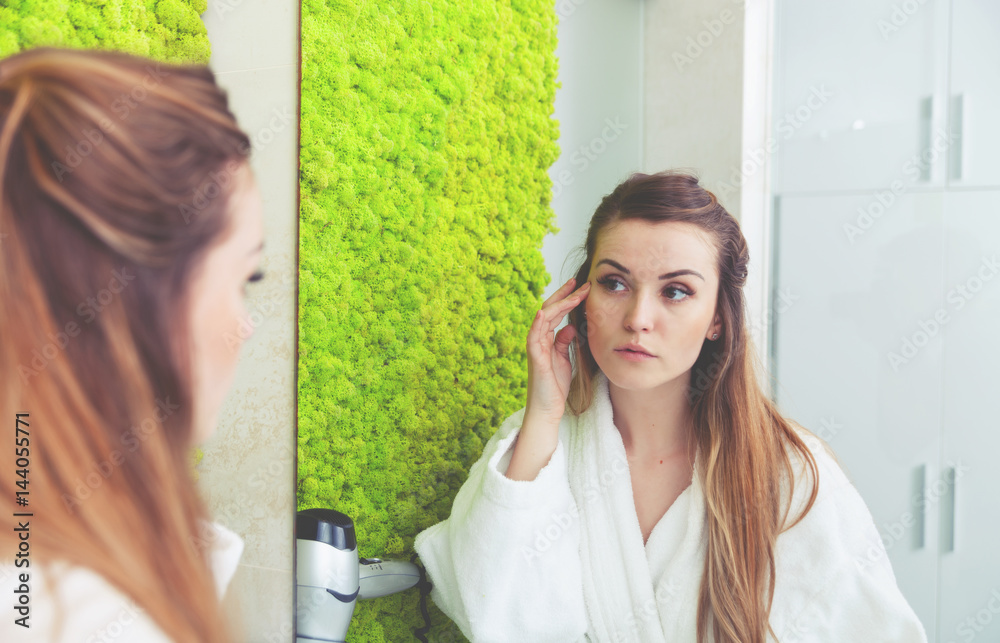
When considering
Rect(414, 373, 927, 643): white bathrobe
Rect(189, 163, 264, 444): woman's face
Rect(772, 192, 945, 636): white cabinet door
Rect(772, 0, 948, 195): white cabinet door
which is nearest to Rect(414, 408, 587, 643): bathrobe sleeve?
Rect(414, 373, 927, 643): white bathrobe

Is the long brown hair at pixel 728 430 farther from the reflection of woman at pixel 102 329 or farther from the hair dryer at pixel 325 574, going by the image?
the reflection of woman at pixel 102 329

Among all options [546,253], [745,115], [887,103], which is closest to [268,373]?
[546,253]

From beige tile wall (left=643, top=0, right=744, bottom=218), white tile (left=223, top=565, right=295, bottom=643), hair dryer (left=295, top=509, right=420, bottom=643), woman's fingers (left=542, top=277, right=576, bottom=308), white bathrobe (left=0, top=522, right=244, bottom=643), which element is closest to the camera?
white bathrobe (left=0, top=522, right=244, bottom=643)

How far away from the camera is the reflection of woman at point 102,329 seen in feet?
1.11

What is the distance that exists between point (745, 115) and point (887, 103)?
0.28 m

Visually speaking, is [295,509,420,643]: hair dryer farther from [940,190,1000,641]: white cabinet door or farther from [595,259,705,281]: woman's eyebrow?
[940,190,1000,641]: white cabinet door

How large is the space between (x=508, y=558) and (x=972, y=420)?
879mm

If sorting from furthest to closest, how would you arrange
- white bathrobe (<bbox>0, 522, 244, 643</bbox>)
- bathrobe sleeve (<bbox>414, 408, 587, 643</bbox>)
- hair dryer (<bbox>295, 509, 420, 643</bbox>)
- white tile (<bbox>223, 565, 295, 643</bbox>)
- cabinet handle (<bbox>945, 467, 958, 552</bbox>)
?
cabinet handle (<bbox>945, 467, 958, 552</bbox>) < bathrobe sleeve (<bbox>414, 408, 587, 643</bbox>) < hair dryer (<bbox>295, 509, 420, 643</bbox>) < white tile (<bbox>223, 565, 295, 643</bbox>) < white bathrobe (<bbox>0, 522, 244, 643</bbox>)

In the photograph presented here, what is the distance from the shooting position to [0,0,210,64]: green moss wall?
0.39m

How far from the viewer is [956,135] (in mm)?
1152

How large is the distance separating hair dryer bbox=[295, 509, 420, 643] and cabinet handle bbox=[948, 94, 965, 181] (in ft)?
3.69

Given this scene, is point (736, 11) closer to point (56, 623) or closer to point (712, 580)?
point (712, 580)

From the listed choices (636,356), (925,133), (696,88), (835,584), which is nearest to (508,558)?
(636,356)

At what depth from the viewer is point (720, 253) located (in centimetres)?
86
